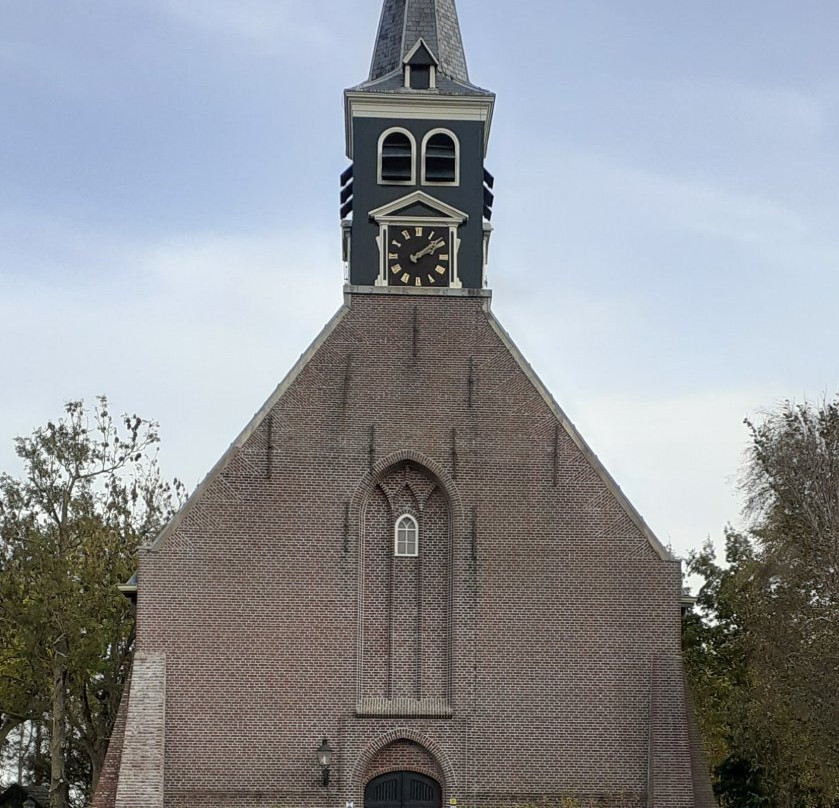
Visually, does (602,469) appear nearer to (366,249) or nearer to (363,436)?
(363,436)

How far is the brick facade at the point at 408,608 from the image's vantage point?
1025 inches

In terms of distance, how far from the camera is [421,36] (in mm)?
32000

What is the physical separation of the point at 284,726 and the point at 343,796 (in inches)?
69.4

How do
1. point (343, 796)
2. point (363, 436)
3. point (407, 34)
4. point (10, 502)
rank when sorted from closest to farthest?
point (343, 796), point (363, 436), point (407, 34), point (10, 502)

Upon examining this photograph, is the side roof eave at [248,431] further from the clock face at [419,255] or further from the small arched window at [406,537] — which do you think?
the small arched window at [406,537]

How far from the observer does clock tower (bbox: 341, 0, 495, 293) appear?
96.0 ft

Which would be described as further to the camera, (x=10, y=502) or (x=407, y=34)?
(x=10, y=502)

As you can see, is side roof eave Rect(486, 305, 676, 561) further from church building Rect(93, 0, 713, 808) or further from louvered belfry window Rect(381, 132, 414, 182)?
louvered belfry window Rect(381, 132, 414, 182)

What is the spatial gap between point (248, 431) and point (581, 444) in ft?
22.6

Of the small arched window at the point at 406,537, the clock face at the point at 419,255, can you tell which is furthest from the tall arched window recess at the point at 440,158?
the small arched window at the point at 406,537

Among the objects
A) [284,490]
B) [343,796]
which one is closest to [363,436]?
[284,490]

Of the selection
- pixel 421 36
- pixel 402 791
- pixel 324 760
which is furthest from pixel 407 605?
pixel 421 36

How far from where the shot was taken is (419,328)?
2855 centimetres

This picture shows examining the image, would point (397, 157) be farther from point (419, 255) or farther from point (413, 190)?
point (419, 255)
